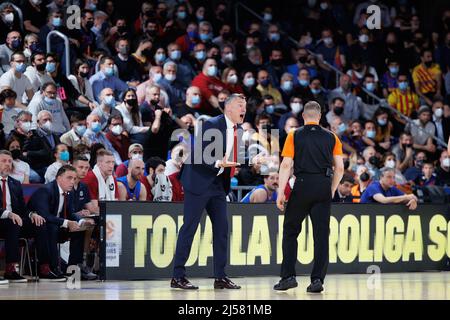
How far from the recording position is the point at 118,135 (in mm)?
17438

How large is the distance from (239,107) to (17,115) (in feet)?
18.5

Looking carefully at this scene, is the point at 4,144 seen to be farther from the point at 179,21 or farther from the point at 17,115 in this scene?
the point at 179,21

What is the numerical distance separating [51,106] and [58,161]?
1774 mm

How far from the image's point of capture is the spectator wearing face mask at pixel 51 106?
1677 cm

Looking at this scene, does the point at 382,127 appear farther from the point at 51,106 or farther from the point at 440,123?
the point at 51,106

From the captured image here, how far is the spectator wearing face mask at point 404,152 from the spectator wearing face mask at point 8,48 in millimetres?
7984

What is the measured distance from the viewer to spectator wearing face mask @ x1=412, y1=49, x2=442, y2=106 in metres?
24.0

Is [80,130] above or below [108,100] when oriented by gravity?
below

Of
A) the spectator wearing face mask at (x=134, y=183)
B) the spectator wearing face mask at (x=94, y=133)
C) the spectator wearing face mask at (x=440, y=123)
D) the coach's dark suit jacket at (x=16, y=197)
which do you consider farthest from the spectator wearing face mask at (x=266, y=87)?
the coach's dark suit jacket at (x=16, y=197)

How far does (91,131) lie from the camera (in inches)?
664

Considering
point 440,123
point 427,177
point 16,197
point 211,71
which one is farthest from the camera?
point 440,123

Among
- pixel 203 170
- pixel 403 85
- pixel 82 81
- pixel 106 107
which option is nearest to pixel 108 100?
pixel 106 107

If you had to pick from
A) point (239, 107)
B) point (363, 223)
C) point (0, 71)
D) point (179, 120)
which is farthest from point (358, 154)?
point (239, 107)

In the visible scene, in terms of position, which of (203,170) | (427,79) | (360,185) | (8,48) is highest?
(427,79)
